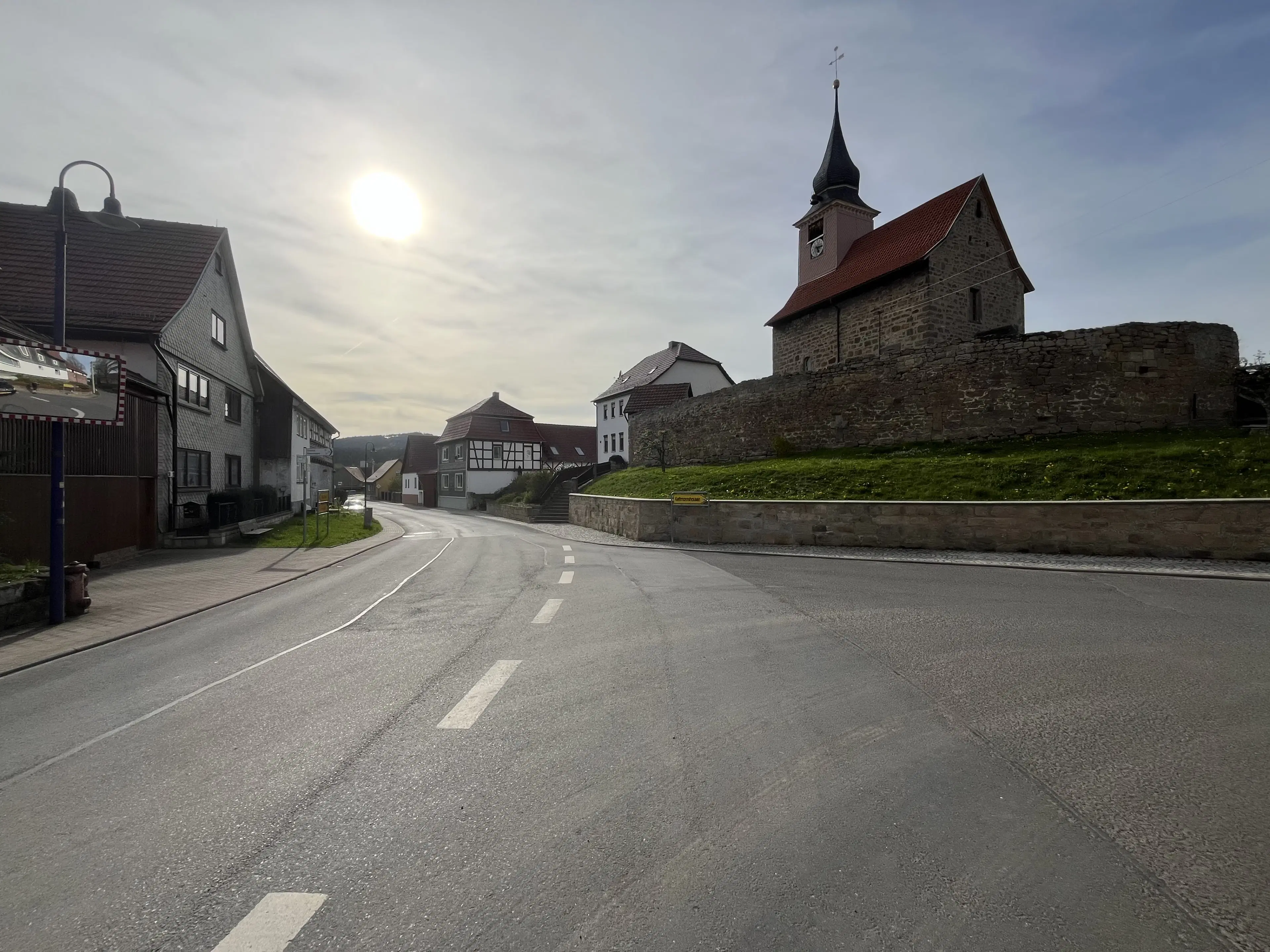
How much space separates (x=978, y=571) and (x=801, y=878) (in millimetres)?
11367

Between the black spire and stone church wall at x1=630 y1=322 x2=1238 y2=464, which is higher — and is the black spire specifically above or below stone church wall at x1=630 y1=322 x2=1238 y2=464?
above

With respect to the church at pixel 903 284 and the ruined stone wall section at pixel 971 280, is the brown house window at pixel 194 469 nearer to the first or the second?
the church at pixel 903 284

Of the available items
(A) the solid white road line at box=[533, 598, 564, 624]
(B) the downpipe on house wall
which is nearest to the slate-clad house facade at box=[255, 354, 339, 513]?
(B) the downpipe on house wall

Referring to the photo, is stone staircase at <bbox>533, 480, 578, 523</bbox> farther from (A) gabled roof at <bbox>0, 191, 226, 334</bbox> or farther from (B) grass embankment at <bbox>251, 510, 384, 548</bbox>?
(A) gabled roof at <bbox>0, 191, 226, 334</bbox>

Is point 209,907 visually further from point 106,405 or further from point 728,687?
point 106,405

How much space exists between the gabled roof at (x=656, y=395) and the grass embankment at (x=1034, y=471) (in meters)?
24.8

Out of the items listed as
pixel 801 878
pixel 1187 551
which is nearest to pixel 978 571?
pixel 1187 551

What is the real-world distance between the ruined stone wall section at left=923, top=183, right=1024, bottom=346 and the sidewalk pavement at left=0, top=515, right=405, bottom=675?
24.0m

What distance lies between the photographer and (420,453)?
6975 cm

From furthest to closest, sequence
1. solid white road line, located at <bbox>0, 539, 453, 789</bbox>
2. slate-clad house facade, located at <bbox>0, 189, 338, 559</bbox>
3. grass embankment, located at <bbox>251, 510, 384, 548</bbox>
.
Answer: grass embankment, located at <bbox>251, 510, 384, 548</bbox>, slate-clad house facade, located at <bbox>0, 189, 338, 559</bbox>, solid white road line, located at <bbox>0, 539, 453, 789</bbox>

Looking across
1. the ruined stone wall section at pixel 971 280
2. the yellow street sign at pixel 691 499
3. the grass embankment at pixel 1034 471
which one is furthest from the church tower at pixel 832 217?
the yellow street sign at pixel 691 499

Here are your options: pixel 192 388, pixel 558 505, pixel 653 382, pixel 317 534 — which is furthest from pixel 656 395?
pixel 192 388

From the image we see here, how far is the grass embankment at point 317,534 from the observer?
20.6 meters

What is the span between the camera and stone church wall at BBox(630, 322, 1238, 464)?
18.6 metres
